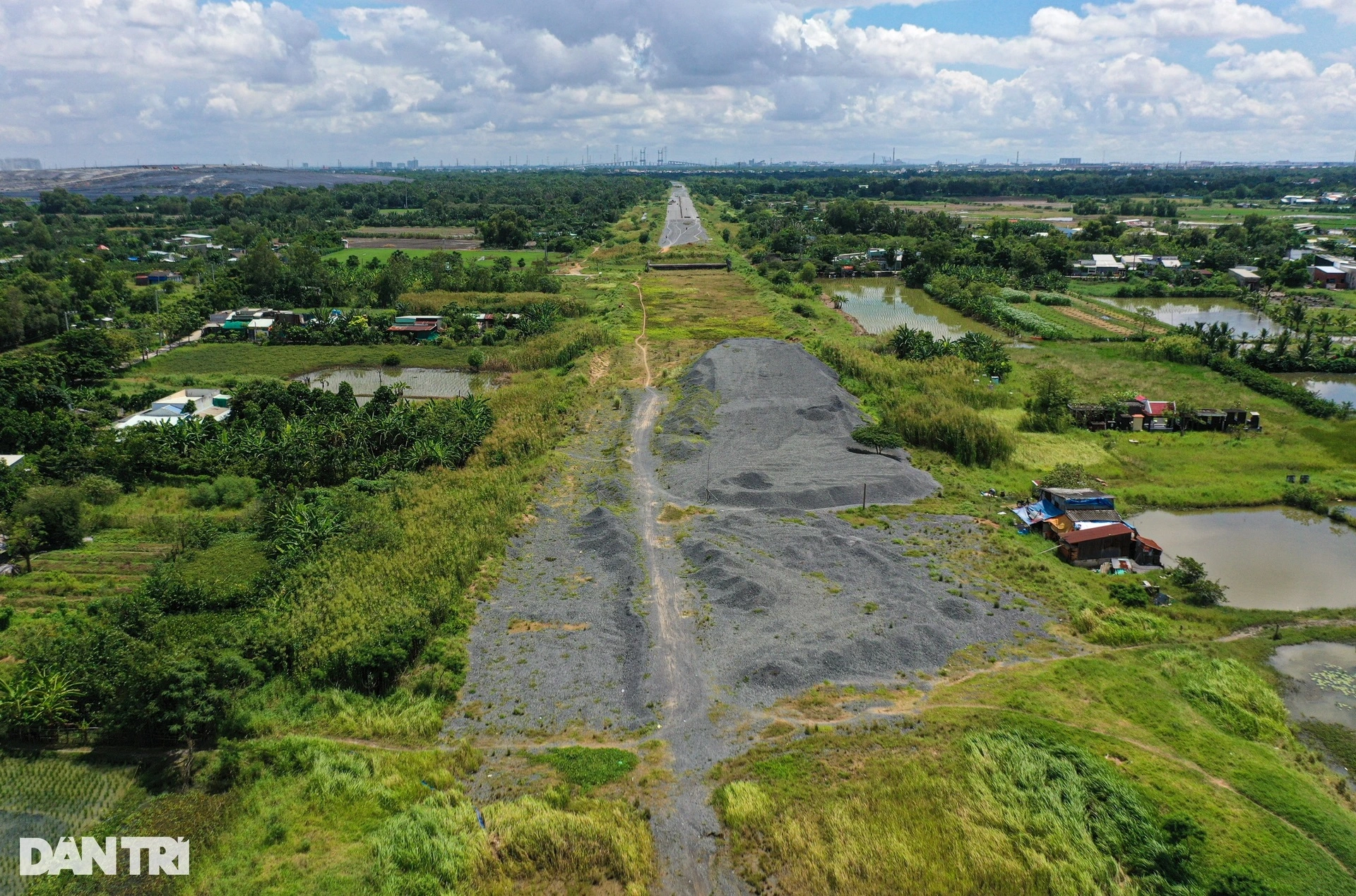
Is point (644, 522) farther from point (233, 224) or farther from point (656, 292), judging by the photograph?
point (233, 224)

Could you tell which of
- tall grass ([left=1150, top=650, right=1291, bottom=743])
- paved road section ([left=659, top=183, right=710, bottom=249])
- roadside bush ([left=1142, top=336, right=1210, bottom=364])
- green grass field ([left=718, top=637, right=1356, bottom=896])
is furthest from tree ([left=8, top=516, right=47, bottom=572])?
paved road section ([left=659, top=183, right=710, bottom=249])

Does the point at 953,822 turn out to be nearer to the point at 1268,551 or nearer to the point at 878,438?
the point at 1268,551

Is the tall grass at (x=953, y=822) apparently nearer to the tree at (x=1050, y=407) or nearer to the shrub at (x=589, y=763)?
the shrub at (x=589, y=763)

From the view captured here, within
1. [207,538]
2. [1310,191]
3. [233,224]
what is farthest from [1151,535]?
[1310,191]

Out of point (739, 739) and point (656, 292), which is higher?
point (656, 292)

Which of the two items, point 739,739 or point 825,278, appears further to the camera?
point 825,278
